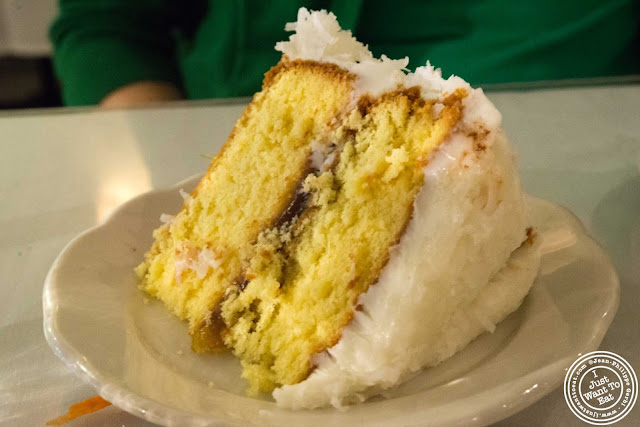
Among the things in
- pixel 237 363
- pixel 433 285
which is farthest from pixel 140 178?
pixel 433 285

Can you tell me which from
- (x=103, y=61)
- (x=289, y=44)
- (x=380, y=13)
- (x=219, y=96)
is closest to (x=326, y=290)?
(x=289, y=44)

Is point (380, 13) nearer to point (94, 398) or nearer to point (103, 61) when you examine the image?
point (103, 61)

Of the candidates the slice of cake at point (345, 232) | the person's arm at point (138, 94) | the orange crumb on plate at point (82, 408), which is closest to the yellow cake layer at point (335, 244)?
the slice of cake at point (345, 232)

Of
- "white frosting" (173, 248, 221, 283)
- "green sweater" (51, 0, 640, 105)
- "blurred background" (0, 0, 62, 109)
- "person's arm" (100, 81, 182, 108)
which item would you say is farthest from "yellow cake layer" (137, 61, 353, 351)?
"blurred background" (0, 0, 62, 109)

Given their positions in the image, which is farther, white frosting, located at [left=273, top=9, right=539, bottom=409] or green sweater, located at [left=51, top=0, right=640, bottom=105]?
green sweater, located at [left=51, top=0, right=640, bottom=105]

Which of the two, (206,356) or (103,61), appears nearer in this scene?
(206,356)

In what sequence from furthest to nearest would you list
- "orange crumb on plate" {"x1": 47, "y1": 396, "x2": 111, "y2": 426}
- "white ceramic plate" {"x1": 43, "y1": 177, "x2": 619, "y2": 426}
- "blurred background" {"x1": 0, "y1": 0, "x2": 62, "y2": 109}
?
"blurred background" {"x1": 0, "y1": 0, "x2": 62, "y2": 109} → "orange crumb on plate" {"x1": 47, "y1": 396, "x2": 111, "y2": 426} → "white ceramic plate" {"x1": 43, "y1": 177, "x2": 619, "y2": 426}

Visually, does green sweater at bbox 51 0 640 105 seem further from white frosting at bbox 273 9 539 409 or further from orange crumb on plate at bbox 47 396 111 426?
orange crumb on plate at bbox 47 396 111 426
